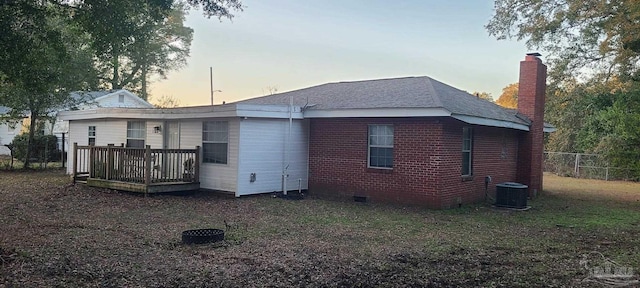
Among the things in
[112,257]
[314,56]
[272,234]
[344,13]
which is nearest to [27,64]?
[112,257]

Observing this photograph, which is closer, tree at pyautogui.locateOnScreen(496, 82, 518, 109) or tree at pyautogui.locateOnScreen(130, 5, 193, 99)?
tree at pyautogui.locateOnScreen(130, 5, 193, 99)

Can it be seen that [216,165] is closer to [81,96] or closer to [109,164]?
[109,164]

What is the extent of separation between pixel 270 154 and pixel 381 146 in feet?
10.1

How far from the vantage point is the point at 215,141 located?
13.1 metres

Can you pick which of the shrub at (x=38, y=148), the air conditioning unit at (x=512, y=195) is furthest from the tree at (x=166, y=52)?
the air conditioning unit at (x=512, y=195)

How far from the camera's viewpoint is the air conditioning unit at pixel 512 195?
490 inches

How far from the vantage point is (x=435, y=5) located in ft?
58.3

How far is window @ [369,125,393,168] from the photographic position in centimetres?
1249

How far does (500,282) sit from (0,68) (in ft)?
26.3

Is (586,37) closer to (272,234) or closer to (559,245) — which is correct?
(559,245)

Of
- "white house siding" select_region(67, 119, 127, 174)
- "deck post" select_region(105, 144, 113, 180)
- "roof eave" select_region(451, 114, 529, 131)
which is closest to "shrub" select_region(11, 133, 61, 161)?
"white house siding" select_region(67, 119, 127, 174)

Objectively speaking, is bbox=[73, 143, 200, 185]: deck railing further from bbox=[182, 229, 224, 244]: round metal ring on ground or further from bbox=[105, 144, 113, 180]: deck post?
bbox=[182, 229, 224, 244]: round metal ring on ground

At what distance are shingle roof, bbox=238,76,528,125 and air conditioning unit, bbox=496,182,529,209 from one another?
1921 mm

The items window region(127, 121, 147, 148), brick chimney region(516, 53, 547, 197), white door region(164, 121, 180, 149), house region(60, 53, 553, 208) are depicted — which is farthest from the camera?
brick chimney region(516, 53, 547, 197)
